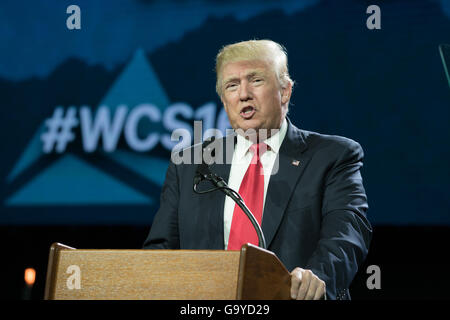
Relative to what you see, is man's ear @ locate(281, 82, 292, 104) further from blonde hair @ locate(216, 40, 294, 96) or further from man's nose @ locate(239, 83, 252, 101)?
man's nose @ locate(239, 83, 252, 101)

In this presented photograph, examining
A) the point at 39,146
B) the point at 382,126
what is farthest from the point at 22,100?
the point at 382,126

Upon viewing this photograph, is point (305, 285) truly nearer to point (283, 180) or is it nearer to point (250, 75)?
point (283, 180)

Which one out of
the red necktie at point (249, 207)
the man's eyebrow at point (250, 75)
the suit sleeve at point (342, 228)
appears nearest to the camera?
the suit sleeve at point (342, 228)

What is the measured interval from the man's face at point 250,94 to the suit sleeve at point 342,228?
0.34 meters

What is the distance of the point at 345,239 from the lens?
6.32 feet

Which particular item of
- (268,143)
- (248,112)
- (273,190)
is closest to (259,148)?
(268,143)

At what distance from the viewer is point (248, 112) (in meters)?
2.41

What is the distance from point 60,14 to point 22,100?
2.32ft

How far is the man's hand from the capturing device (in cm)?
155

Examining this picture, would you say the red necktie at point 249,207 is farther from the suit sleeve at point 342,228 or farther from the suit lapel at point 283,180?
the suit sleeve at point 342,228

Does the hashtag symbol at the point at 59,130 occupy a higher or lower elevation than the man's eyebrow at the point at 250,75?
lower

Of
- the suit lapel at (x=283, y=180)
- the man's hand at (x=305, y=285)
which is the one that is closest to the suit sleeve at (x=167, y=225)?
the suit lapel at (x=283, y=180)

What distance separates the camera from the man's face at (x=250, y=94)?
240 cm

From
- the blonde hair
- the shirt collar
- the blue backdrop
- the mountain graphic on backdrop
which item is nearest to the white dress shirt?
the shirt collar
